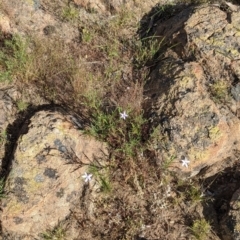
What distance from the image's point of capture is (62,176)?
12.9ft

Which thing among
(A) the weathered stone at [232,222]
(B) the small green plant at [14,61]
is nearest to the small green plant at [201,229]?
(A) the weathered stone at [232,222]

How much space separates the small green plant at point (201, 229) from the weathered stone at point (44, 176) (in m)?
1.38

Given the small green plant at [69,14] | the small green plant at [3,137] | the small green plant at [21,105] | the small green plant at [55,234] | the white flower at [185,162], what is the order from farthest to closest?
the small green plant at [69,14] → the small green plant at [21,105] → the small green plant at [3,137] → the white flower at [185,162] → the small green plant at [55,234]

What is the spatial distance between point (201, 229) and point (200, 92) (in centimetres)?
162

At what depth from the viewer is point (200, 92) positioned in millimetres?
4223

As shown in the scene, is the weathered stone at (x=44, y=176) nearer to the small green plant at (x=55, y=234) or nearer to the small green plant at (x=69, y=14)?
the small green plant at (x=55, y=234)

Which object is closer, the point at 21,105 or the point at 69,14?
the point at 21,105

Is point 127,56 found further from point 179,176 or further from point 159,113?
point 179,176

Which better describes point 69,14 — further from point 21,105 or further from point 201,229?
point 201,229

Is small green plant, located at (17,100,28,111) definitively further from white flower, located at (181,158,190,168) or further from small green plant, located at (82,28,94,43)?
white flower, located at (181,158,190,168)

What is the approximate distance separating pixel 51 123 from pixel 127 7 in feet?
8.60

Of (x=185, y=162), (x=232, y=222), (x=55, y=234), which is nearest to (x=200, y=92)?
(x=185, y=162)

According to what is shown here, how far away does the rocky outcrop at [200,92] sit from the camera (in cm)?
409

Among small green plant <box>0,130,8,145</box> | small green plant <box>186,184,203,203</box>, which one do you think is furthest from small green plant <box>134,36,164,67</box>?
small green plant <box>0,130,8,145</box>
